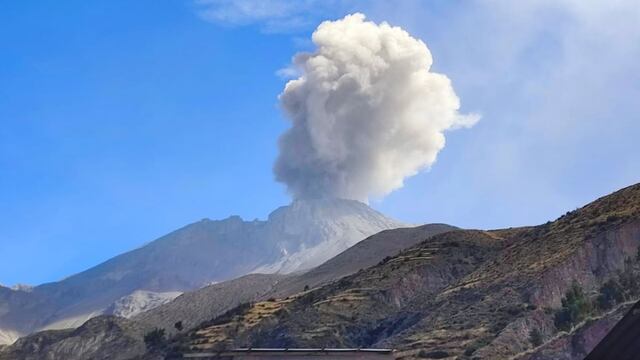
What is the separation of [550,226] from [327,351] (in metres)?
46.9

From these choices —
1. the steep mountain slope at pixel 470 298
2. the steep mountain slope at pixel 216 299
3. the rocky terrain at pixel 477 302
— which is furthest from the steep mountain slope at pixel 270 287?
the steep mountain slope at pixel 470 298

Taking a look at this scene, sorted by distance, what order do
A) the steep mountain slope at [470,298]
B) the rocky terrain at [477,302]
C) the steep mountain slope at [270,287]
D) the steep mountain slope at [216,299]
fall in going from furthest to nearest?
the steep mountain slope at [270,287]
the steep mountain slope at [216,299]
the steep mountain slope at [470,298]
the rocky terrain at [477,302]

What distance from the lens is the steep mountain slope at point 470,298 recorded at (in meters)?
57.3

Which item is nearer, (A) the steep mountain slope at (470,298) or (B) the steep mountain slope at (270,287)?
(A) the steep mountain slope at (470,298)

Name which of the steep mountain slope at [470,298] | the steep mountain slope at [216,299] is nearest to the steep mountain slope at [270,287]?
the steep mountain slope at [216,299]

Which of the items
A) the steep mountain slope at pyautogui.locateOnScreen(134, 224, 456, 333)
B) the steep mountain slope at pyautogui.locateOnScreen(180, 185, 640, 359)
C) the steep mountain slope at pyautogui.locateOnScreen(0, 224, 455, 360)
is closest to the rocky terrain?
the steep mountain slope at pyautogui.locateOnScreen(180, 185, 640, 359)

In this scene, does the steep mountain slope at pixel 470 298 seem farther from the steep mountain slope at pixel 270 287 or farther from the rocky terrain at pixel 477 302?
the steep mountain slope at pixel 270 287

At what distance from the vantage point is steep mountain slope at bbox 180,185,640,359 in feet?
188

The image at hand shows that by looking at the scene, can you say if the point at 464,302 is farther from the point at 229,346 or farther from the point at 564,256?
the point at 229,346

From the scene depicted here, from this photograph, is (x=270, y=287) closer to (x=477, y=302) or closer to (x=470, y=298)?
(x=470, y=298)

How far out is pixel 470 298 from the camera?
222 ft

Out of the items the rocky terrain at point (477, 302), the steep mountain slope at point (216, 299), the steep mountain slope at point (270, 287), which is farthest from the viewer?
the steep mountain slope at point (270, 287)

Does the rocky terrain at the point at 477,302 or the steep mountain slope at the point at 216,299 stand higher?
the steep mountain slope at the point at 216,299

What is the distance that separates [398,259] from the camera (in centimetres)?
9506
